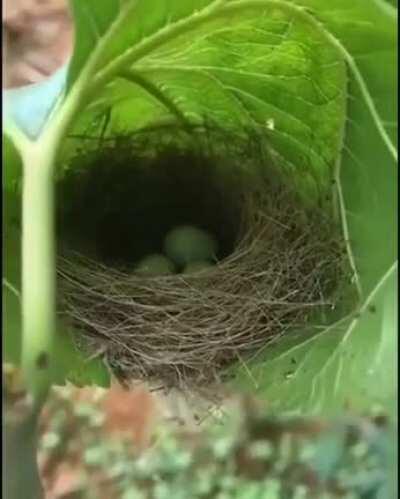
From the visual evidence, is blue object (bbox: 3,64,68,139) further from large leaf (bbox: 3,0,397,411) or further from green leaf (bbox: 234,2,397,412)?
green leaf (bbox: 234,2,397,412)

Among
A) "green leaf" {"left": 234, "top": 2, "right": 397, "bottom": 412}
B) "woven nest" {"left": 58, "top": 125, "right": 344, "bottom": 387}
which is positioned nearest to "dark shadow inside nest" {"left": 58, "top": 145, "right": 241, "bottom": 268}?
"woven nest" {"left": 58, "top": 125, "right": 344, "bottom": 387}

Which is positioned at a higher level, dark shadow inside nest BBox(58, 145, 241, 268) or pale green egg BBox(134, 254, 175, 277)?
dark shadow inside nest BBox(58, 145, 241, 268)

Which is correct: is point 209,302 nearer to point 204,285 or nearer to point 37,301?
point 204,285

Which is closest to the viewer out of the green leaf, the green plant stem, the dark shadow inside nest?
the green plant stem

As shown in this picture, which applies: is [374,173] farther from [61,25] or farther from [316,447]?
[316,447]

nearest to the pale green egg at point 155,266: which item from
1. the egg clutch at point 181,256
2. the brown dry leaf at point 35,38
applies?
the egg clutch at point 181,256

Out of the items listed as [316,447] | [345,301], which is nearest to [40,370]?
[345,301]

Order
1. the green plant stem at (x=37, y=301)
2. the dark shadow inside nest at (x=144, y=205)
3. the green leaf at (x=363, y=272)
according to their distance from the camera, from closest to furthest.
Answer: the green plant stem at (x=37, y=301) < the green leaf at (x=363, y=272) < the dark shadow inside nest at (x=144, y=205)

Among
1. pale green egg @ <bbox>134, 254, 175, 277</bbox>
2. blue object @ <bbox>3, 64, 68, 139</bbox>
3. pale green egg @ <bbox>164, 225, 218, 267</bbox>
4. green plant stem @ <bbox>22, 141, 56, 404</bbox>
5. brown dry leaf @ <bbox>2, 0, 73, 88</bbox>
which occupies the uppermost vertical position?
brown dry leaf @ <bbox>2, 0, 73, 88</bbox>

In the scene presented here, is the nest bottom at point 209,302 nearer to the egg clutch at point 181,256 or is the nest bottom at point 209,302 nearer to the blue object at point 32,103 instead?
the egg clutch at point 181,256
